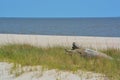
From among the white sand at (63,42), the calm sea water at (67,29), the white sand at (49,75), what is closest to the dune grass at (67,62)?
the white sand at (49,75)

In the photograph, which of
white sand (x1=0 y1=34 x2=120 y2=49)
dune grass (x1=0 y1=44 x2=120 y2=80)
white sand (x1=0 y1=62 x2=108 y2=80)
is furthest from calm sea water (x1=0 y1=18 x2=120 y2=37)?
white sand (x1=0 y1=62 x2=108 y2=80)

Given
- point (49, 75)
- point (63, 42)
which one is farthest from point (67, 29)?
point (49, 75)

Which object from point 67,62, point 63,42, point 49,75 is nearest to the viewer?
point 49,75

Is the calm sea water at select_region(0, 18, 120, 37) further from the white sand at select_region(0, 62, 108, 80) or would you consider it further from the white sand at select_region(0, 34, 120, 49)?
the white sand at select_region(0, 62, 108, 80)

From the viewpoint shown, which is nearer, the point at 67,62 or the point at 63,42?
the point at 67,62

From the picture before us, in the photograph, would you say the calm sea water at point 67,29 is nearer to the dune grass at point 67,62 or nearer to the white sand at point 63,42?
the white sand at point 63,42

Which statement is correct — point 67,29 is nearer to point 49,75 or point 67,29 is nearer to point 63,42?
point 63,42

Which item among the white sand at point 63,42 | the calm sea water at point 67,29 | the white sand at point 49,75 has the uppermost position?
the calm sea water at point 67,29

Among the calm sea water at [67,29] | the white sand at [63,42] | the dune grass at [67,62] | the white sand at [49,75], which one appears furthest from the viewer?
the calm sea water at [67,29]

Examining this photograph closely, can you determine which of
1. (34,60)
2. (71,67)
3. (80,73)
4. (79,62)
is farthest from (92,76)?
(34,60)

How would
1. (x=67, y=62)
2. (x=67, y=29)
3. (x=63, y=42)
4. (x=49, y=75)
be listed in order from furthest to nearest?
1. (x=67, y=29)
2. (x=63, y=42)
3. (x=67, y=62)
4. (x=49, y=75)

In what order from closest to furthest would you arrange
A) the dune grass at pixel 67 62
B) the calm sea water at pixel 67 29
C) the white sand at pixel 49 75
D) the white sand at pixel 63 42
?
the white sand at pixel 49 75 → the dune grass at pixel 67 62 → the white sand at pixel 63 42 → the calm sea water at pixel 67 29

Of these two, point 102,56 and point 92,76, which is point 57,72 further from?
point 102,56

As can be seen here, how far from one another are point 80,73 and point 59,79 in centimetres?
60
